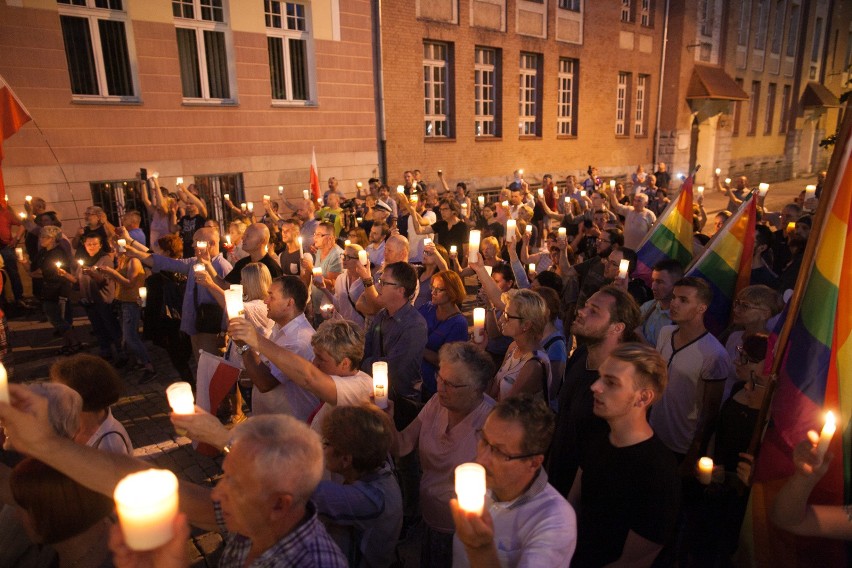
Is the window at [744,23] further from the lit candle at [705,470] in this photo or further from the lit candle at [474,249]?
the lit candle at [705,470]

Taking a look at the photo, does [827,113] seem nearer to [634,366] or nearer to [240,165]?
[240,165]

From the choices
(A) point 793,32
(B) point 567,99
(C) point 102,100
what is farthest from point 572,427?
(A) point 793,32

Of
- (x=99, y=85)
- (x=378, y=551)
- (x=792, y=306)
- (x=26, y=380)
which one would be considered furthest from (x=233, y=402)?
(x=99, y=85)

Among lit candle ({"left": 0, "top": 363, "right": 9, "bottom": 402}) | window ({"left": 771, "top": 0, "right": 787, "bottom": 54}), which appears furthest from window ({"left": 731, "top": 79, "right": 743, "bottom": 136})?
lit candle ({"left": 0, "top": 363, "right": 9, "bottom": 402})

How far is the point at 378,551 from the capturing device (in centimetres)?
245

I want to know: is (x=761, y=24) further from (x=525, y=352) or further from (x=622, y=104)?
(x=525, y=352)

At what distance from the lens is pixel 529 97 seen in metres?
19.5

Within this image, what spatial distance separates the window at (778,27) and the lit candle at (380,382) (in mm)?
35005

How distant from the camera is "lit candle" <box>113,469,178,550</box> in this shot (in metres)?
1.18

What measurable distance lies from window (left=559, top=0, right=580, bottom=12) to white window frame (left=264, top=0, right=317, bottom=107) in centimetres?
1008

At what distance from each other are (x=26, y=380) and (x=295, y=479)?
→ 630cm

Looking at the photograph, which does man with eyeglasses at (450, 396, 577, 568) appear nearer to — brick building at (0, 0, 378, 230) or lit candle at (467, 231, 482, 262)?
lit candle at (467, 231, 482, 262)

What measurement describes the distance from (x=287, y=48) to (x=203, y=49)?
1975 mm

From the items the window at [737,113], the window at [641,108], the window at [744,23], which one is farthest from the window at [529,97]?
the window at [737,113]
